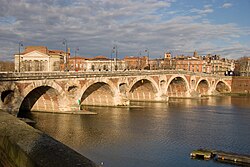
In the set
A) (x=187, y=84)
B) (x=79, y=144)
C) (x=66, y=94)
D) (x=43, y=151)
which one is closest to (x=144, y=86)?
(x=187, y=84)

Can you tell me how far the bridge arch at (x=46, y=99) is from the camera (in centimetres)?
4297

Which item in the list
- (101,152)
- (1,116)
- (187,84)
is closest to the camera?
(1,116)

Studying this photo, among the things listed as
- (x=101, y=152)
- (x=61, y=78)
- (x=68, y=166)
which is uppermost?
(x=61, y=78)

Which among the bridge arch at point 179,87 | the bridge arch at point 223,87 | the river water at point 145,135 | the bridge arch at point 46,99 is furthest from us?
the bridge arch at point 223,87

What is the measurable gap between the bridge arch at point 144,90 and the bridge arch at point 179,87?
1185cm

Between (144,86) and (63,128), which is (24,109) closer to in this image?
(63,128)

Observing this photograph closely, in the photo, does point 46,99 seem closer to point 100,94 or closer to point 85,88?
point 85,88

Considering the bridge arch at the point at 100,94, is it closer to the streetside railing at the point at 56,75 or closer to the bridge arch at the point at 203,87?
the streetside railing at the point at 56,75

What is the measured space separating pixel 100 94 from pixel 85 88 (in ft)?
32.5

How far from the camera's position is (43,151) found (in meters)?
7.14

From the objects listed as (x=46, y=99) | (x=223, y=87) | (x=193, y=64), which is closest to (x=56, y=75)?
(x=46, y=99)

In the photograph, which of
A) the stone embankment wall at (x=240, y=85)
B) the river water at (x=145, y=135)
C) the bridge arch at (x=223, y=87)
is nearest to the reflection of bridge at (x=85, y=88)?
the river water at (x=145, y=135)

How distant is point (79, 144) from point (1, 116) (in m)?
16.6

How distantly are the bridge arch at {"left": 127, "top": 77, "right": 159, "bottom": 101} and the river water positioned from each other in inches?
778
